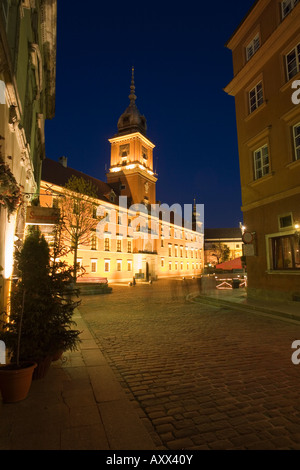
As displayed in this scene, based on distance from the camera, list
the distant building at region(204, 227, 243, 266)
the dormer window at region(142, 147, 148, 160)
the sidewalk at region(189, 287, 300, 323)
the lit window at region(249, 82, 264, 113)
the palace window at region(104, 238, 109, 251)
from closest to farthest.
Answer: the sidewalk at region(189, 287, 300, 323)
the lit window at region(249, 82, 264, 113)
the palace window at region(104, 238, 109, 251)
the dormer window at region(142, 147, 148, 160)
the distant building at region(204, 227, 243, 266)

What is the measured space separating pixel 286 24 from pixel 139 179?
126ft

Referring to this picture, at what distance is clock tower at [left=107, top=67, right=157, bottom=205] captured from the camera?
166ft

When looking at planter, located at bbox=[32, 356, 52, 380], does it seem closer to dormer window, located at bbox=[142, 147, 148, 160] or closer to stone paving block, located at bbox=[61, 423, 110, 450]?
stone paving block, located at bbox=[61, 423, 110, 450]

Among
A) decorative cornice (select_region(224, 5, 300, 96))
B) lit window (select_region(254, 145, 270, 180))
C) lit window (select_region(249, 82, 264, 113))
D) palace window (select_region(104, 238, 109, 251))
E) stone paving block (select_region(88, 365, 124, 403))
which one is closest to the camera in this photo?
stone paving block (select_region(88, 365, 124, 403))

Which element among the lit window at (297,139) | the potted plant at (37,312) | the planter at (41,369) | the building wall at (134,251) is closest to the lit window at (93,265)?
the building wall at (134,251)

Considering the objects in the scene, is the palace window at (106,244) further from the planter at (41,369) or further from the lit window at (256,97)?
the planter at (41,369)

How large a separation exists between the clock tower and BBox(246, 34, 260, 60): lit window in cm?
3463

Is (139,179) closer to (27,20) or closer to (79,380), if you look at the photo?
(27,20)

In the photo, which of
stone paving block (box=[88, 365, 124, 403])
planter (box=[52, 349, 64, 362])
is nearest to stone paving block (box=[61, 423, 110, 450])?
stone paving block (box=[88, 365, 124, 403])

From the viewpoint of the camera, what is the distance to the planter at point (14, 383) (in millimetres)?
3770

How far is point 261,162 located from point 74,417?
49.0 feet

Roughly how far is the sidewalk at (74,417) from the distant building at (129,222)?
31027 mm

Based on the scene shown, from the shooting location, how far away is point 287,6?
13.4 meters
